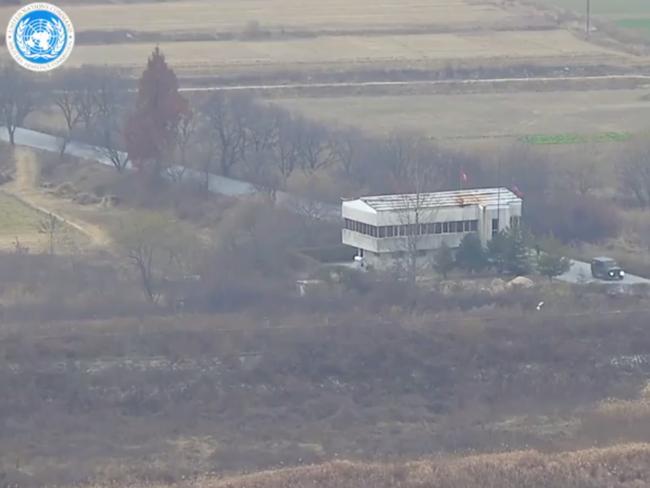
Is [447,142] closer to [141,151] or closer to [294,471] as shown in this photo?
[141,151]

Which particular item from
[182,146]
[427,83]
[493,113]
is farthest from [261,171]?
[427,83]

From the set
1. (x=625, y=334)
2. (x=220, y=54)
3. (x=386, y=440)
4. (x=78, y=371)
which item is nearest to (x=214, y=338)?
(x=78, y=371)

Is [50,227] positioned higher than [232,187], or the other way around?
[232,187]

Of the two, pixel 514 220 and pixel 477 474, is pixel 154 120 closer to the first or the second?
pixel 514 220

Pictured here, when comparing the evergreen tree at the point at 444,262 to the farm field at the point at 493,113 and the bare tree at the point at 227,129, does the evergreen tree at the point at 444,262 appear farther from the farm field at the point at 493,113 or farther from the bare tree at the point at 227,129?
the farm field at the point at 493,113

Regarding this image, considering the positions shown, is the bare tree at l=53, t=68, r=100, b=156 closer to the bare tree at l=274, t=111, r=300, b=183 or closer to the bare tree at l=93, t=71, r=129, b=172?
the bare tree at l=93, t=71, r=129, b=172

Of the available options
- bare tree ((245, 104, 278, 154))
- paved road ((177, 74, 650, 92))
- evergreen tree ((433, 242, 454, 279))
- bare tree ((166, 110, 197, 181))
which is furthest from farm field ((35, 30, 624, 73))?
evergreen tree ((433, 242, 454, 279))
